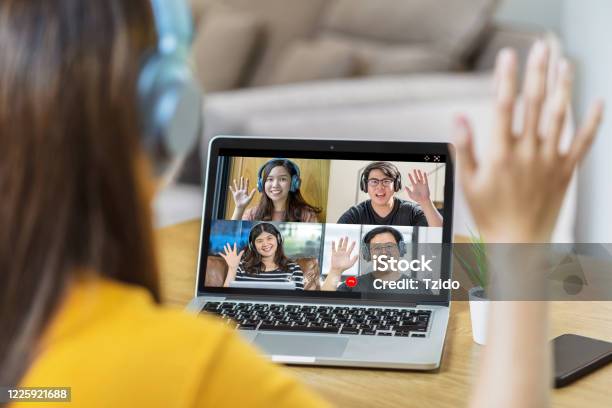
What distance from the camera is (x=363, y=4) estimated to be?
3.35 metres

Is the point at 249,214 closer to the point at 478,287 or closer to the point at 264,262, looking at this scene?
the point at 264,262

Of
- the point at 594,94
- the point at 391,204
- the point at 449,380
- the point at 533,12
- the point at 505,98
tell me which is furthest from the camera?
the point at 533,12

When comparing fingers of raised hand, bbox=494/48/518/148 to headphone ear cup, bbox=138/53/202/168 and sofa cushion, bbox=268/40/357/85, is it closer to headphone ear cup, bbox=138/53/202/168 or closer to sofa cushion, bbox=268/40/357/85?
headphone ear cup, bbox=138/53/202/168

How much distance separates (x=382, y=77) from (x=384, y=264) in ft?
6.57

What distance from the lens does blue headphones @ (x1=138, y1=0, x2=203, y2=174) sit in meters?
0.57

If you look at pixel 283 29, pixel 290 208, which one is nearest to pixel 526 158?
pixel 290 208

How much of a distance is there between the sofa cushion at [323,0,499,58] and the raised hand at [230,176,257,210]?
2075mm

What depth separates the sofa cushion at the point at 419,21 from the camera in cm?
307

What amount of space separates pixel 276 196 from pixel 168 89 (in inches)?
22.1

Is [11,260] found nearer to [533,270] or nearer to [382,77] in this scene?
[533,270]

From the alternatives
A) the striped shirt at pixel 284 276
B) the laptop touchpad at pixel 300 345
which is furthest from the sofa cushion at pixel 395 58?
the laptop touchpad at pixel 300 345

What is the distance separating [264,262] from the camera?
44.1 inches

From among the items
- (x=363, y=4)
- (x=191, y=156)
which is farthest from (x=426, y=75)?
(x=191, y=156)

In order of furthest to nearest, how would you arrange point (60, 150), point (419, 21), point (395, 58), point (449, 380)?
point (419, 21) → point (395, 58) → point (449, 380) → point (60, 150)
